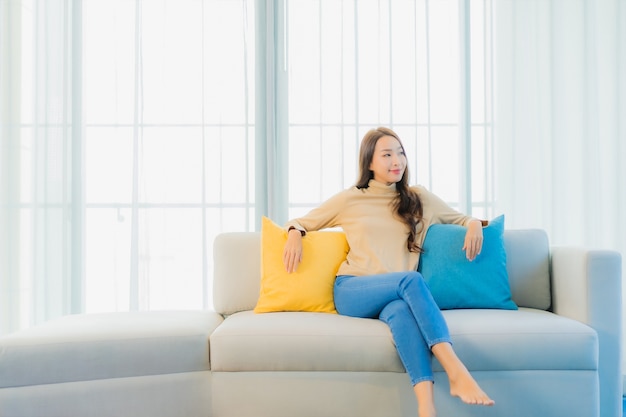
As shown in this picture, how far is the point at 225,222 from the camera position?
3.43m

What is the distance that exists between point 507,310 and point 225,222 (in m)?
1.73

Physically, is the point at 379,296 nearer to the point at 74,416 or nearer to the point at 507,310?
the point at 507,310

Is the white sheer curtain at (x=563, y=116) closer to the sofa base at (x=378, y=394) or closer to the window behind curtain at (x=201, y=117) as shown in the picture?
the window behind curtain at (x=201, y=117)

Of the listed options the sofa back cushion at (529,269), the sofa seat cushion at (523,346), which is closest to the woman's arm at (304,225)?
the sofa seat cushion at (523,346)

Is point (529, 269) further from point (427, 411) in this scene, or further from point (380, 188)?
point (427, 411)

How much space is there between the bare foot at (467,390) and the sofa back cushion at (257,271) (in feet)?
2.66

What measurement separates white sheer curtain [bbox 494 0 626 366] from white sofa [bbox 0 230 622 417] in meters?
1.35

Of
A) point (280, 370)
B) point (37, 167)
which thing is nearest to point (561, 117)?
point (280, 370)

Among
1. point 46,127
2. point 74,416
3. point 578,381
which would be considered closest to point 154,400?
point 74,416

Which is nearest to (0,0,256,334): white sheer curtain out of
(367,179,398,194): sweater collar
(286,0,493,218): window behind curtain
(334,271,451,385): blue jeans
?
(286,0,493,218): window behind curtain

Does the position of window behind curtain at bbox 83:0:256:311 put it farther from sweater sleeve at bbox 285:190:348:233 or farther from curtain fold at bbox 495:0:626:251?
curtain fold at bbox 495:0:626:251

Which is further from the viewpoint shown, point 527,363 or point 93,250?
point 93,250

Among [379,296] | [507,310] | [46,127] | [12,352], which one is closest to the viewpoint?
[12,352]

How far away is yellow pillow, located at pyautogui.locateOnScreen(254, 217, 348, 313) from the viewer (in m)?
2.47
